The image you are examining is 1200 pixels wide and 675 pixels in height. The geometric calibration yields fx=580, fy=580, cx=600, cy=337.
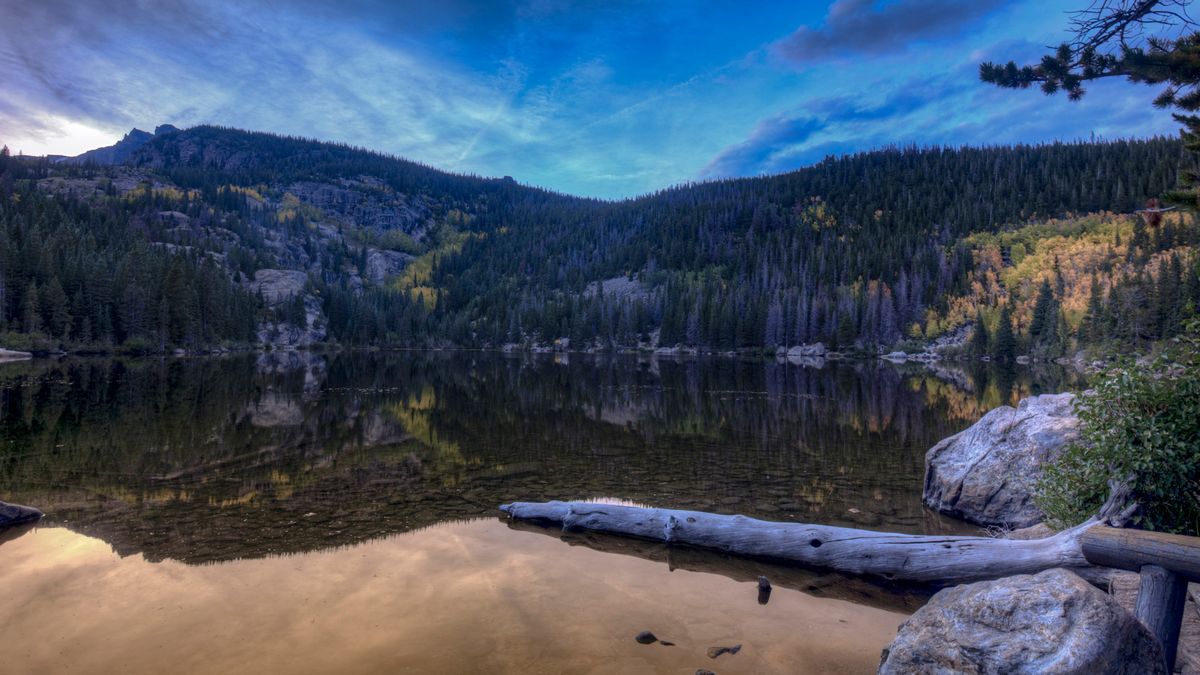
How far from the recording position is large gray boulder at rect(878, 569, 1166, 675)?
539 centimetres

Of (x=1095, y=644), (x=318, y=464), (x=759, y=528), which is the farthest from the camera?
(x=318, y=464)

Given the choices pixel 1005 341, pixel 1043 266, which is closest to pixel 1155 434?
pixel 1005 341

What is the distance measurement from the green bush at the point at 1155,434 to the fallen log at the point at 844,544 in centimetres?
81

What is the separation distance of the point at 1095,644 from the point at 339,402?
38.0 m

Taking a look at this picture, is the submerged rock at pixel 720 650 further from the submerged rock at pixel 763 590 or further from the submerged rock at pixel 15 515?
the submerged rock at pixel 15 515

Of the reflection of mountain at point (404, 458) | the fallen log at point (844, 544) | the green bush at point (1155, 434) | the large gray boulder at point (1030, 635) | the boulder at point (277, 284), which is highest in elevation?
the boulder at point (277, 284)

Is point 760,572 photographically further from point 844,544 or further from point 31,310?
point 31,310

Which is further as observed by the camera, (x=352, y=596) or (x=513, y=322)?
(x=513, y=322)

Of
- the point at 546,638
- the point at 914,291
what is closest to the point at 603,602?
the point at 546,638

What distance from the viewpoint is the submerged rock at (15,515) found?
12.2 m

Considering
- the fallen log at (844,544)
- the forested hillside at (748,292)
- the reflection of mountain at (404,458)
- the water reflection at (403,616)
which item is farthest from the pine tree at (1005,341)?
the water reflection at (403,616)

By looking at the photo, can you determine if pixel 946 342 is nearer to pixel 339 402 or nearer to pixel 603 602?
pixel 339 402

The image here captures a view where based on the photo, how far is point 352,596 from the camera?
31.1ft

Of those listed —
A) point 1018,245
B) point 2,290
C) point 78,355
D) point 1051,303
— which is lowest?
point 78,355
